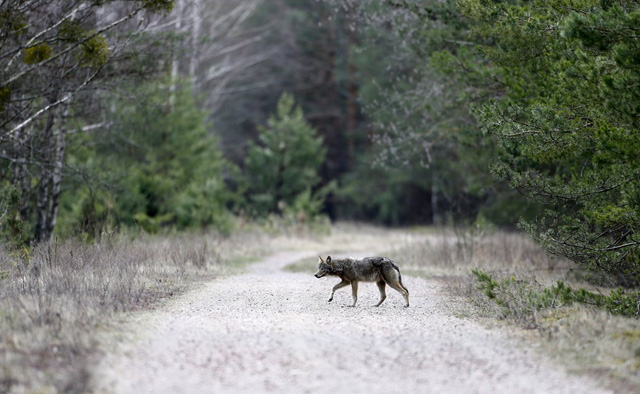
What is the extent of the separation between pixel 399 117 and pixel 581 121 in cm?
1099

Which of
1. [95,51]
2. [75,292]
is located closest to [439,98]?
[95,51]

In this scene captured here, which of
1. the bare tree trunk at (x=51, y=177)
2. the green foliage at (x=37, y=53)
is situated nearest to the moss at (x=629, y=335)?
the green foliage at (x=37, y=53)

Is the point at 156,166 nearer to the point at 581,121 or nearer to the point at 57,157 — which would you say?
the point at 57,157

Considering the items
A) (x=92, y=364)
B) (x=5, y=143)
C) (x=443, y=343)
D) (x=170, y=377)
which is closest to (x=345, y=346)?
(x=443, y=343)

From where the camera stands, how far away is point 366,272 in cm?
1089

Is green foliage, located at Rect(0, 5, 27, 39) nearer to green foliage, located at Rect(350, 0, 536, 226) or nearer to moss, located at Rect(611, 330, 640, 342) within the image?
green foliage, located at Rect(350, 0, 536, 226)

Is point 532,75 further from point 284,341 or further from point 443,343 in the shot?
point 284,341

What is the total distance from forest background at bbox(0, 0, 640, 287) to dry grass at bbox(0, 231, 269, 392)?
141 cm

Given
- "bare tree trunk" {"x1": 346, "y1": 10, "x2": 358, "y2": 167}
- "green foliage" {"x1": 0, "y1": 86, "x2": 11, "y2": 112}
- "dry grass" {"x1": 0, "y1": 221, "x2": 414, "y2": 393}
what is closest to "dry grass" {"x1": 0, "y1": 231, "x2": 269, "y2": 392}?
"dry grass" {"x1": 0, "y1": 221, "x2": 414, "y2": 393}

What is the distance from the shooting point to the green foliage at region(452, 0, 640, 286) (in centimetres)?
861

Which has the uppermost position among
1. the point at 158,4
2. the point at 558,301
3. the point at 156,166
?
the point at 158,4

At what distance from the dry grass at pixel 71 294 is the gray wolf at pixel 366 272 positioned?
9.14ft

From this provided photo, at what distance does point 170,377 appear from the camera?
21.4ft

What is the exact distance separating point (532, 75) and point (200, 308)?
7934mm
